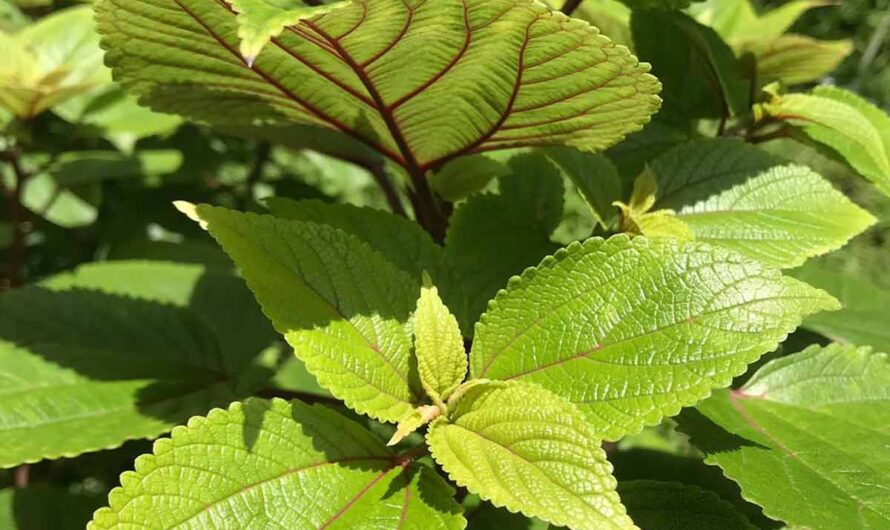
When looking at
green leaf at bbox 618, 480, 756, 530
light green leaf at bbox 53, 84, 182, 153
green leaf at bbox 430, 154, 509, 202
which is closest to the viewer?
green leaf at bbox 618, 480, 756, 530

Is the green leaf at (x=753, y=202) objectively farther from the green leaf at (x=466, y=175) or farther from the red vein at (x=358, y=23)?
the red vein at (x=358, y=23)

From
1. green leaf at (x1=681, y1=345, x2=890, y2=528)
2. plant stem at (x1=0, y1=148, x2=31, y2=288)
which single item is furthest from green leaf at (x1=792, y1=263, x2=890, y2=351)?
plant stem at (x1=0, y1=148, x2=31, y2=288)

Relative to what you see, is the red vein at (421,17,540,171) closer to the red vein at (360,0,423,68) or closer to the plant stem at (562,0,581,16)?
the red vein at (360,0,423,68)

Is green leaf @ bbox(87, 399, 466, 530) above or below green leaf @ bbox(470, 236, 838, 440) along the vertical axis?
below

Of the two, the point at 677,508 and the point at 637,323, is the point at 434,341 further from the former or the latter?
the point at 677,508

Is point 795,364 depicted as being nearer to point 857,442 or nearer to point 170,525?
point 857,442

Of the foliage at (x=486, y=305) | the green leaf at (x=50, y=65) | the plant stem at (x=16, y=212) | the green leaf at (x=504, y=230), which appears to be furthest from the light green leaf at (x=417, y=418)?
the plant stem at (x=16, y=212)

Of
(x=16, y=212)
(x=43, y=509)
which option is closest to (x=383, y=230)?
(x=43, y=509)
